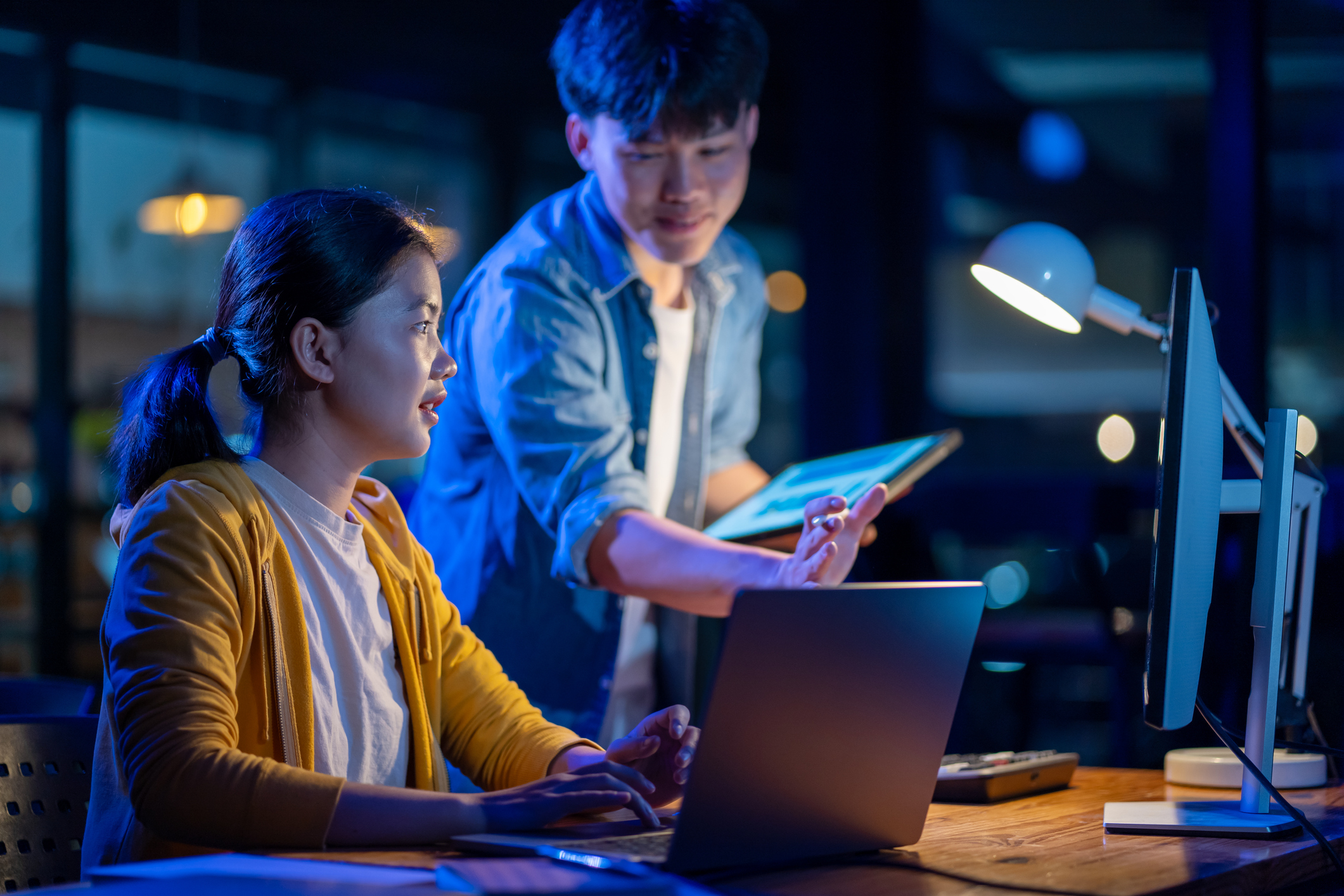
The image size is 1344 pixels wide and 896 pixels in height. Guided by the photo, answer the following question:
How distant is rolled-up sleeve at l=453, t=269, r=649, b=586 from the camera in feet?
5.00

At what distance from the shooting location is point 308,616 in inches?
46.6

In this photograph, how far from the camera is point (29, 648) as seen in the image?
3.26 meters

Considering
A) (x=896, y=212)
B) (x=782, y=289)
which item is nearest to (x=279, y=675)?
(x=896, y=212)

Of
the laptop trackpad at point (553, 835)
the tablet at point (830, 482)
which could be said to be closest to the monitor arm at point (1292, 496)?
the tablet at point (830, 482)

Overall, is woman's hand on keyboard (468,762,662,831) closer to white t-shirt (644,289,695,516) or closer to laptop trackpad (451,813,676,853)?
laptop trackpad (451,813,676,853)

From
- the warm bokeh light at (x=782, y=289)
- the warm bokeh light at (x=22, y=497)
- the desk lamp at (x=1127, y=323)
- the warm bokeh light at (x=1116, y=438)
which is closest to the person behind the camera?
the desk lamp at (x=1127, y=323)

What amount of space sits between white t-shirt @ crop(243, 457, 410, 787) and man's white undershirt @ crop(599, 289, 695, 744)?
1.65 feet

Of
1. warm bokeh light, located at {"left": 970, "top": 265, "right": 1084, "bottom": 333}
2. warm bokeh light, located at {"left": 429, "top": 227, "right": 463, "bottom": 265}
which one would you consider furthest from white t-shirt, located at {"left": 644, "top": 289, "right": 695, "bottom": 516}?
warm bokeh light, located at {"left": 970, "top": 265, "right": 1084, "bottom": 333}

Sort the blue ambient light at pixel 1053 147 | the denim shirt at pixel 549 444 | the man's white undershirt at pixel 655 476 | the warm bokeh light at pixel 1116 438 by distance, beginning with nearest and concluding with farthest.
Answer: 1. the denim shirt at pixel 549 444
2. the man's white undershirt at pixel 655 476
3. the warm bokeh light at pixel 1116 438
4. the blue ambient light at pixel 1053 147

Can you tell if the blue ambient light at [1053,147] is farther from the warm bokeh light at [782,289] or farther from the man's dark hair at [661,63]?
the man's dark hair at [661,63]

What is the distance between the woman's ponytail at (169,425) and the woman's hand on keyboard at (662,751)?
1.47 ft

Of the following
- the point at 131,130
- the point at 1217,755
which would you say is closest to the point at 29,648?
the point at 131,130

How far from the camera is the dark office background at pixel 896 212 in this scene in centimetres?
Result: 254

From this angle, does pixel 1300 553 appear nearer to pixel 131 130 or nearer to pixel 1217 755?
pixel 1217 755
